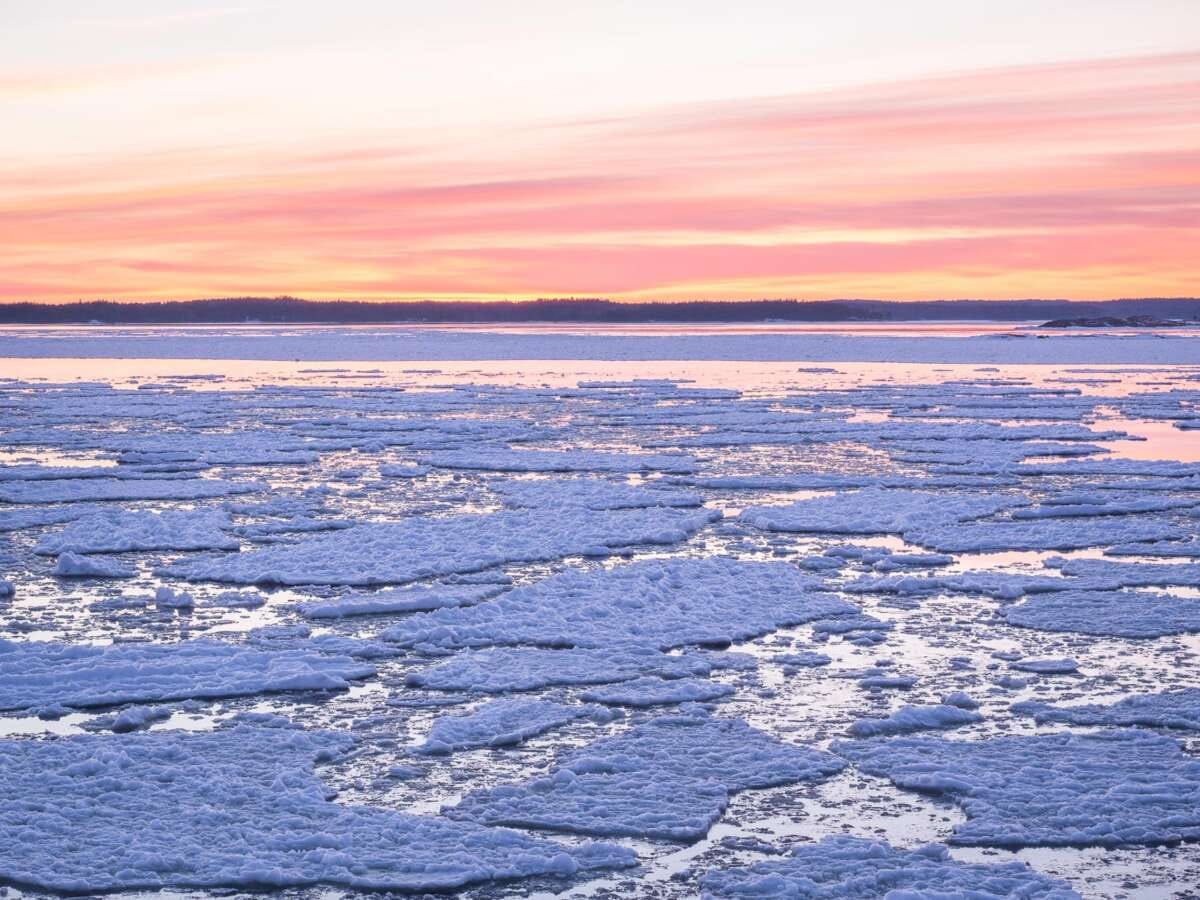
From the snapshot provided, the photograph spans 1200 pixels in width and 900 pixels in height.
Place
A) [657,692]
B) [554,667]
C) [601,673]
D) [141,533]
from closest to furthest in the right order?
[657,692], [601,673], [554,667], [141,533]

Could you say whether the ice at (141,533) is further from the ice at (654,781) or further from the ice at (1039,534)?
the ice at (654,781)

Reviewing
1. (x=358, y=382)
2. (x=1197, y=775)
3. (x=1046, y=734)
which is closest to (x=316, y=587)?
(x=1046, y=734)

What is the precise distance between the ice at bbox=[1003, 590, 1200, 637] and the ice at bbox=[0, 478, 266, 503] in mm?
7373

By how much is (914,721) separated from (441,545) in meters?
4.51

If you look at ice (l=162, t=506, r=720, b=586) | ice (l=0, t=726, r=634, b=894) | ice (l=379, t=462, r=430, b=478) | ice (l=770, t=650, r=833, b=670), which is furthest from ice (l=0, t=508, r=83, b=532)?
ice (l=770, t=650, r=833, b=670)

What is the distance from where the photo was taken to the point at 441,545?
938cm

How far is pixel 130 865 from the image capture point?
13.7 feet

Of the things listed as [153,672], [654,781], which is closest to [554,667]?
[654,781]

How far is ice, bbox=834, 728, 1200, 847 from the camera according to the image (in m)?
4.43

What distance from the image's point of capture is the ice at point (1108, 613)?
715 cm

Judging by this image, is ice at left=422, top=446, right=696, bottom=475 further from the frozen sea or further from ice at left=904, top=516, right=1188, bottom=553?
ice at left=904, top=516, right=1188, bottom=553

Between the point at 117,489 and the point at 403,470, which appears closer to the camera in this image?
the point at 117,489

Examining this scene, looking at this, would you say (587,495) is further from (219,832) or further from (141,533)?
(219,832)

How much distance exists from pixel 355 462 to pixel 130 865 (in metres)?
10.9
